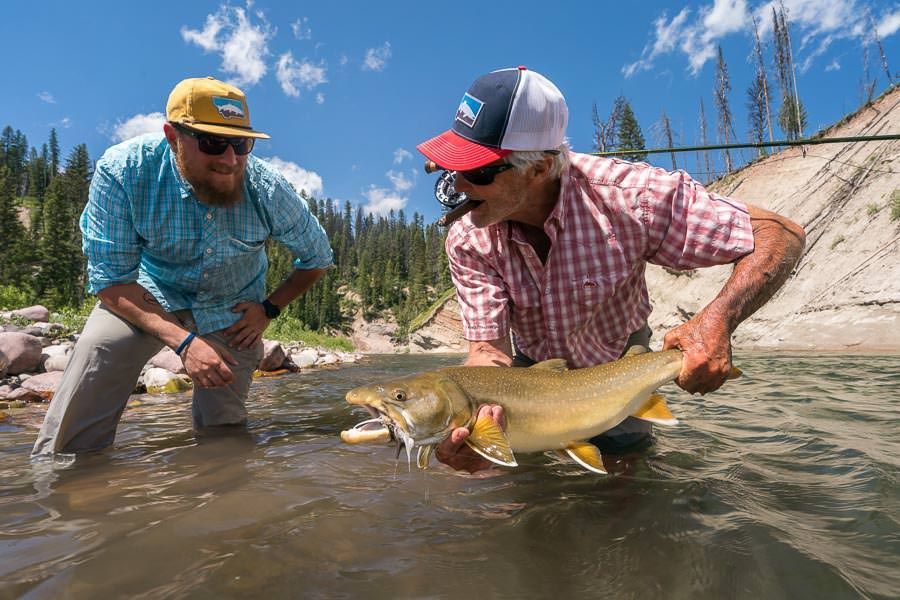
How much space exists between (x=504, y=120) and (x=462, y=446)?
1.83m

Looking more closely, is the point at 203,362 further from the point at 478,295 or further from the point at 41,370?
the point at 41,370

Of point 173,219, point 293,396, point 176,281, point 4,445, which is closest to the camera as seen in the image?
point 173,219

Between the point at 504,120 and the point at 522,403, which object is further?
the point at 504,120

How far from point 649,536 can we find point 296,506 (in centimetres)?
189

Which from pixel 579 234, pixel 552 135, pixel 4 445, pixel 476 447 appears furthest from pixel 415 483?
pixel 4 445

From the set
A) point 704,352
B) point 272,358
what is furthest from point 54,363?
point 704,352

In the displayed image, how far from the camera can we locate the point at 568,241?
339cm

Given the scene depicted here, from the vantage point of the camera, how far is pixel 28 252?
54.3 meters

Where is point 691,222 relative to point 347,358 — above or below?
above

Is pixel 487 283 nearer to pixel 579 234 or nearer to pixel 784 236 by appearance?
pixel 579 234

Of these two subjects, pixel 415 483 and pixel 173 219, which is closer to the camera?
pixel 415 483

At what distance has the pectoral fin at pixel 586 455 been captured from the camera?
112 inches

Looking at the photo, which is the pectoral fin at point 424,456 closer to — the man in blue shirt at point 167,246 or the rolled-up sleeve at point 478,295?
the rolled-up sleeve at point 478,295

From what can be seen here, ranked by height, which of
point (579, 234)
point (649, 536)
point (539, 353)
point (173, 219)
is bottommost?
point (649, 536)
